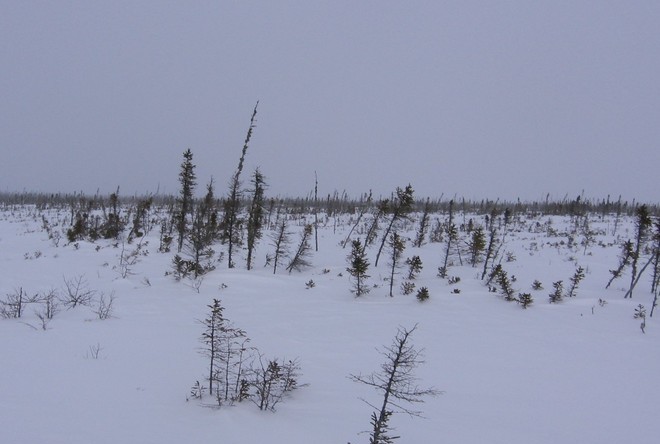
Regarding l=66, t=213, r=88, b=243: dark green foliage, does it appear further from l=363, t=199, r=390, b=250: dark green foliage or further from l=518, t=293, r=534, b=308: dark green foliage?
l=518, t=293, r=534, b=308: dark green foliage

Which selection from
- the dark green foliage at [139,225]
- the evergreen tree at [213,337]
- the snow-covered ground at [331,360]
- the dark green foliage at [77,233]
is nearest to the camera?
the snow-covered ground at [331,360]

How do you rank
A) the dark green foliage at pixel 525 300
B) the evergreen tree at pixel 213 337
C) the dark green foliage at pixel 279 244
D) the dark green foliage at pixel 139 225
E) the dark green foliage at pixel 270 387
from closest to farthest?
the dark green foliage at pixel 270 387
the evergreen tree at pixel 213 337
the dark green foliage at pixel 525 300
the dark green foliage at pixel 279 244
the dark green foliage at pixel 139 225

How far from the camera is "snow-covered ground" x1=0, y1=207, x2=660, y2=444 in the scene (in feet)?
18.1

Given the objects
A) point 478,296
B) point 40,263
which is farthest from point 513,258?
point 40,263

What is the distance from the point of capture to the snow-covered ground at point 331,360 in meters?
5.52

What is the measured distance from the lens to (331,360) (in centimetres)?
888

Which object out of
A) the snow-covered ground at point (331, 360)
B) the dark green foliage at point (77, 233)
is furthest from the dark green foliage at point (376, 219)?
the dark green foliage at point (77, 233)

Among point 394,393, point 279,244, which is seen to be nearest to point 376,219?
point 279,244

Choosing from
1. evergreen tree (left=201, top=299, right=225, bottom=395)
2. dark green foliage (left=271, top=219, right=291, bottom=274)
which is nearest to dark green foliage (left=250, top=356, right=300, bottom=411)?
evergreen tree (left=201, top=299, right=225, bottom=395)

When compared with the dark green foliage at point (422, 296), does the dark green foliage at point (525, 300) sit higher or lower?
higher

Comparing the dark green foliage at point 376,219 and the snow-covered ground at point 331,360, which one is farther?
the dark green foliage at point 376,219

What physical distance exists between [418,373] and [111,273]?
16786mm

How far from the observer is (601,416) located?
6.59 meters

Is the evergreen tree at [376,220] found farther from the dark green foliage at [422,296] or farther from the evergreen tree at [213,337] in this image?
the evergreen tree at [213,337]
